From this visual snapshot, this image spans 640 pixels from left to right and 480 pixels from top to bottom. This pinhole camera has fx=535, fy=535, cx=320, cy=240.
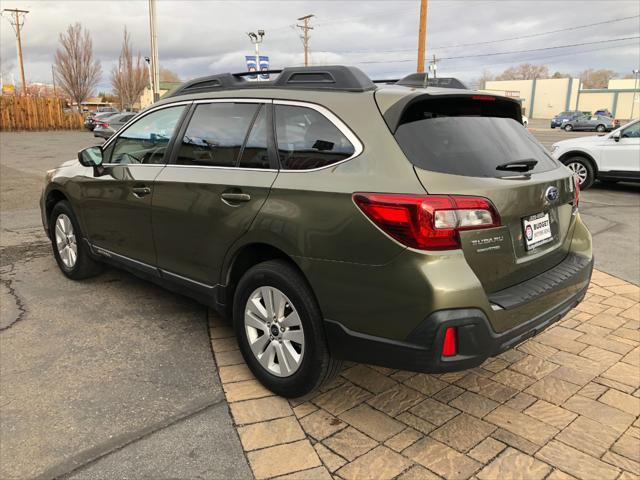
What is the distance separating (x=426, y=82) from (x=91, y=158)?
285cm

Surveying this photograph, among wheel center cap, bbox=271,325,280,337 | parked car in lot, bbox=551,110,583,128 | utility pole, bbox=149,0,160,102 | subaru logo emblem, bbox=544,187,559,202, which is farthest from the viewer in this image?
parked car in lot, bbox=551,110,583,128

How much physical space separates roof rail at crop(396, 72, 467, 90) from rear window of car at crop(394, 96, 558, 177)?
0.28 meters

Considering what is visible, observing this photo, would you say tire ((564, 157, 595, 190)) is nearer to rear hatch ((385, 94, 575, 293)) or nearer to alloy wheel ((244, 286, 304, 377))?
rear hatch ((385, 94, 575, 293))

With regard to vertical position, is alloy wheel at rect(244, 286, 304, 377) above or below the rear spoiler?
below

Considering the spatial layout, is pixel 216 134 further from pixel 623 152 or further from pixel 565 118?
pixel 565 118

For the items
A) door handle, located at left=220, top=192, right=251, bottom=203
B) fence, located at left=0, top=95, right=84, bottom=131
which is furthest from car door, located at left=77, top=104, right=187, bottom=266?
fence, located at left=0, top=95, right=84, bottom=131

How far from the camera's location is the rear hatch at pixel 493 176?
2.46 m

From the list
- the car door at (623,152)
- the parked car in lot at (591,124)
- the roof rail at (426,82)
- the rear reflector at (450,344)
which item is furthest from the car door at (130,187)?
the parked car in lot at (591,124)

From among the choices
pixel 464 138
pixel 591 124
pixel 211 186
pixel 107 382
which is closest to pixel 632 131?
pixel 464 138

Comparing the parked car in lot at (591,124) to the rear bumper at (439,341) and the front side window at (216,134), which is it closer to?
the front side window at (216,134)

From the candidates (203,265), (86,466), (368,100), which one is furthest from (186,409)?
(368,100)

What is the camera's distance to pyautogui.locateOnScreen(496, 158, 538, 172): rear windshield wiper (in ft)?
8.96

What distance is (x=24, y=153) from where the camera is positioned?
20.1 meters

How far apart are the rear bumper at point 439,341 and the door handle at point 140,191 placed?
1.84 metres
